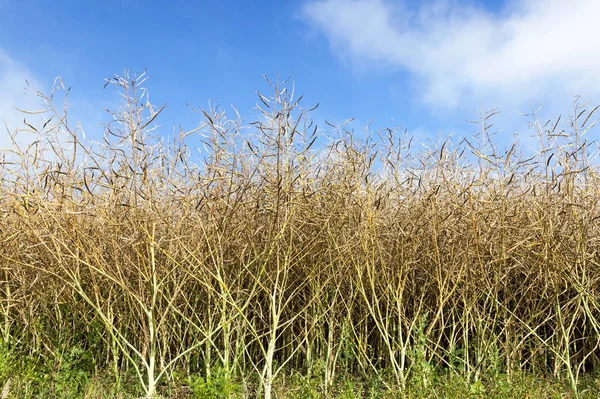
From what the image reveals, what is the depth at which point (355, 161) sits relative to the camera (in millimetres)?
4602

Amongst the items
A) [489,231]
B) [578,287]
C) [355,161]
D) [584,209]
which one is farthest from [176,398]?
[584,209]

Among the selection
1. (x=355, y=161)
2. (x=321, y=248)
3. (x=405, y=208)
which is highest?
(x=355, y=161)

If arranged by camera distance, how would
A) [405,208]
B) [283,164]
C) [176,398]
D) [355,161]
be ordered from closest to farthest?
1. [283,164]
2. [176,398]
3. [355,161]
4. [405,208]

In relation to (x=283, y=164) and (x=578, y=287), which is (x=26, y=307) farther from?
(x=578, y=287)

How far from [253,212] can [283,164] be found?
1.98 ft

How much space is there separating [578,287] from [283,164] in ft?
9.37

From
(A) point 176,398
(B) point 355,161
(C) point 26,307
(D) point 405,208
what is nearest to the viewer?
(A) point 176,398

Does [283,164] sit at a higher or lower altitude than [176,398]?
higher

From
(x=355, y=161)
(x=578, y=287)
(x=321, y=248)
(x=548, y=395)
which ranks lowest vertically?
(x=548, y=395)

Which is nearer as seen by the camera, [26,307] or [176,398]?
[176,398]

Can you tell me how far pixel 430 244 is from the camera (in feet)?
15.5

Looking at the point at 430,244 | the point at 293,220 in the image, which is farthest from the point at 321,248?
the point at 430,244

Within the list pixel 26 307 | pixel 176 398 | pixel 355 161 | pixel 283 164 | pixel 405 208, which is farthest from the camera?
pixel 26 307

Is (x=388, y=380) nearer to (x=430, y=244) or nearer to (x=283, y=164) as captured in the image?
(x=430, y=244)
